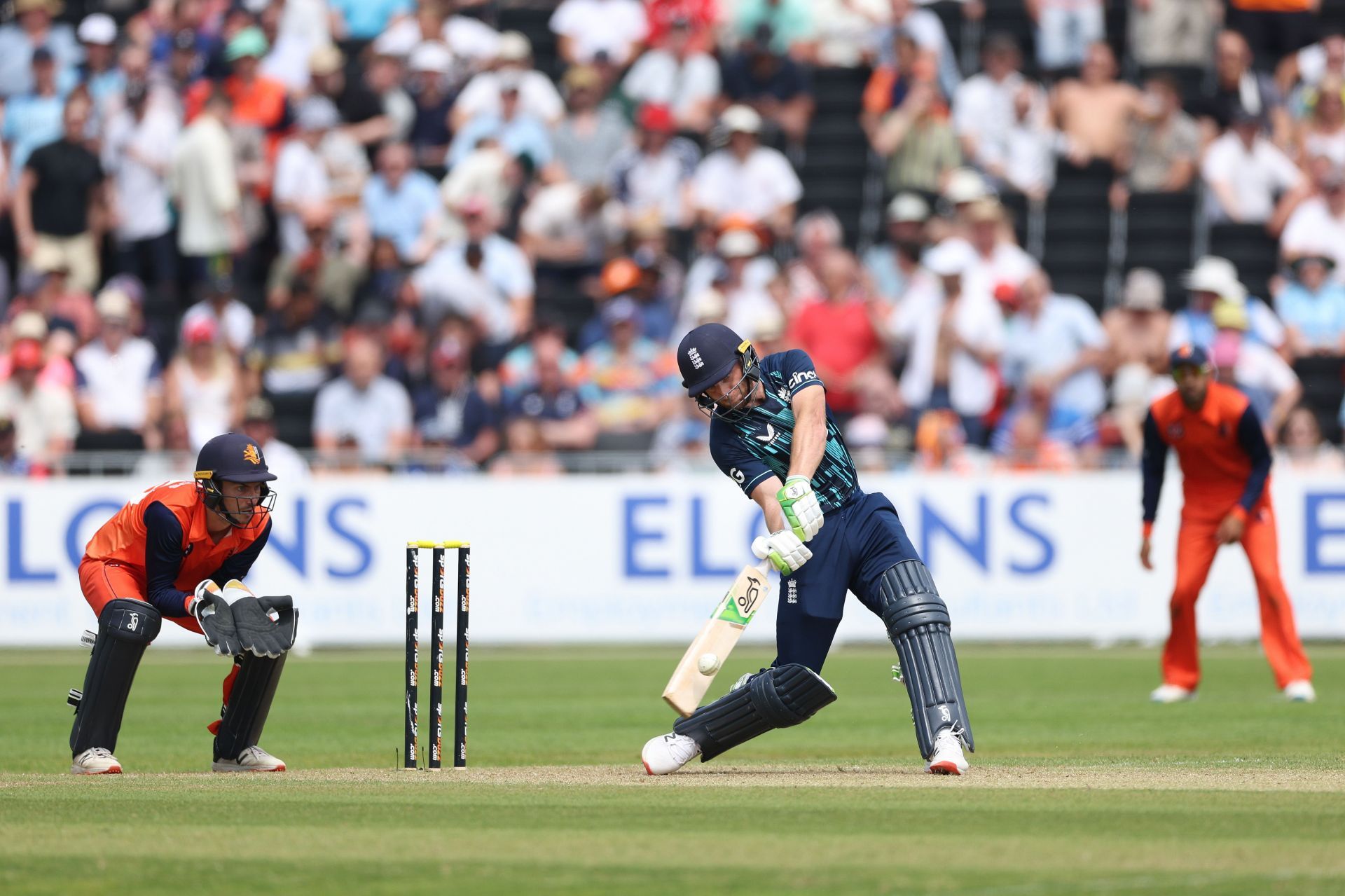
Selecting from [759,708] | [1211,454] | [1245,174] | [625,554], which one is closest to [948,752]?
[759,708]

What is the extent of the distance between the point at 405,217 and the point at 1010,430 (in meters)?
7.15

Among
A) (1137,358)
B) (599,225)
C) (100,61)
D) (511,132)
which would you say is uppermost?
(100,61)

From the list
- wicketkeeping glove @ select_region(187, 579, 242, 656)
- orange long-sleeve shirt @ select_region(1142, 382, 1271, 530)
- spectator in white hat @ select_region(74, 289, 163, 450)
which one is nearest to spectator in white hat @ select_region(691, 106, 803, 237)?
spectator in white hat @ select_region(74, 289, 163, 450)

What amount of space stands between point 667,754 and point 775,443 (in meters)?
1.55

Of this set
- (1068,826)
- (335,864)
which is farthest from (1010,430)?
(335,864)

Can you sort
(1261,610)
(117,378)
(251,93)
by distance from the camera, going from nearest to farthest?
(1261,610) → (117,378) → (251,93)

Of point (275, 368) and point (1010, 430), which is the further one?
point (275, 368)

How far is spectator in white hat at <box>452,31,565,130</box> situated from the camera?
22734 millimetres

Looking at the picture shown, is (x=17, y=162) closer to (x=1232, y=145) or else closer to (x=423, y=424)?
(x=423, y=424)

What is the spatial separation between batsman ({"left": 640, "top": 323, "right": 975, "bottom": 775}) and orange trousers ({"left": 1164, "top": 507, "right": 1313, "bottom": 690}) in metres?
5.00

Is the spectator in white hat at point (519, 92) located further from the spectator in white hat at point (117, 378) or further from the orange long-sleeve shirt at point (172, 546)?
the orange long-sleeve shirt at point (172, 546)

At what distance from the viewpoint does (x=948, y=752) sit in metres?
9.05

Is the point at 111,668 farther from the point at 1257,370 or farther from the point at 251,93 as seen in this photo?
the point at 251,93

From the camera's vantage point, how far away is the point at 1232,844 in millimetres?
6949
